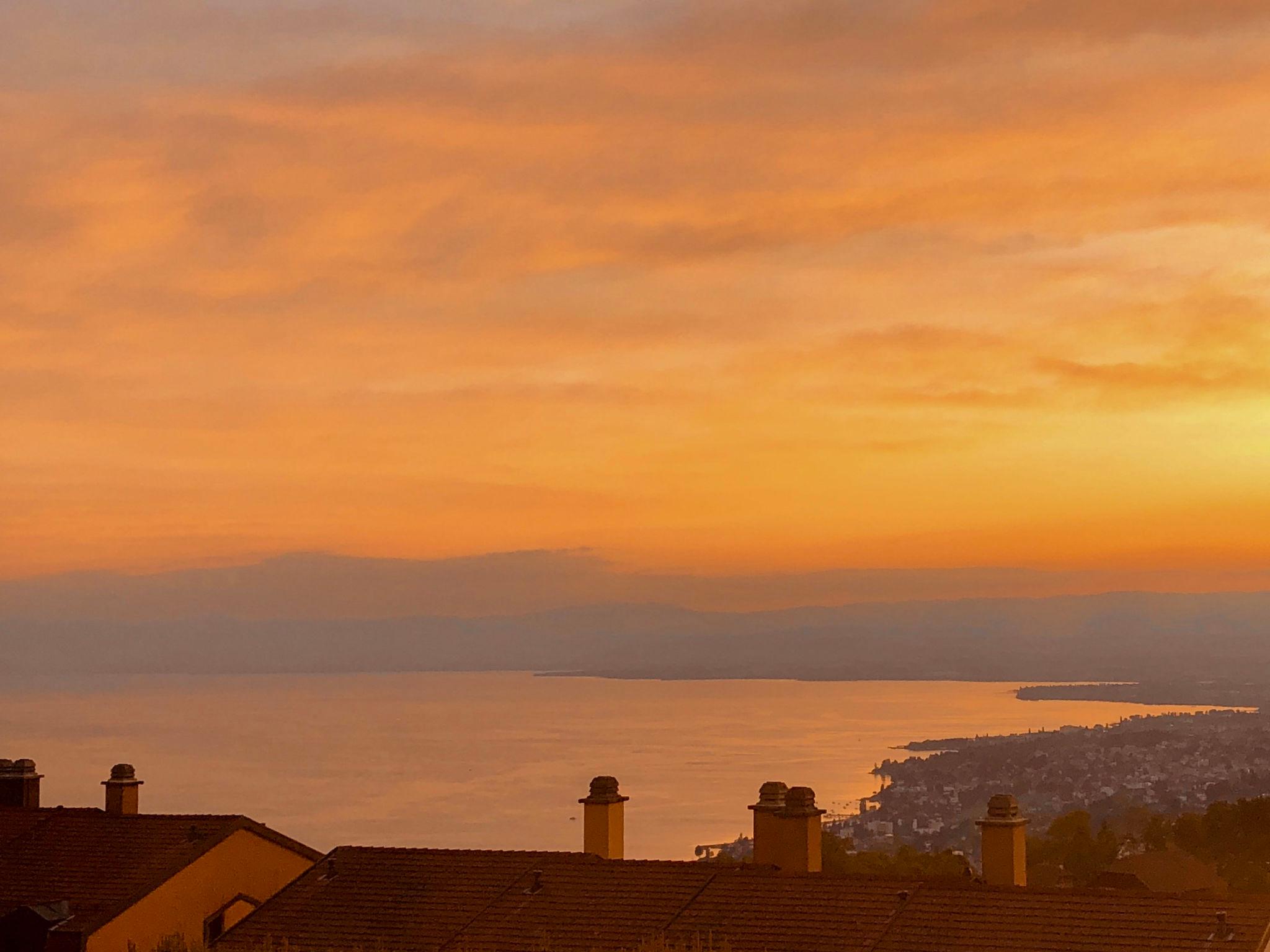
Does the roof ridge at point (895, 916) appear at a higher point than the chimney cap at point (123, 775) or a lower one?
lower

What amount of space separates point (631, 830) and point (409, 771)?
68959 mm

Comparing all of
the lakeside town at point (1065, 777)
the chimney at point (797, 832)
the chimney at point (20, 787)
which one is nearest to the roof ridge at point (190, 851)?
the chimney at point (20, 787)

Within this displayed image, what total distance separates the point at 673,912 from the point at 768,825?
398 cm

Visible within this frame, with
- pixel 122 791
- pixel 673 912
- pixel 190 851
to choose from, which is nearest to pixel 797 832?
pixel 673 912

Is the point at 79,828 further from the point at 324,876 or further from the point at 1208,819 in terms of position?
the point at 1208,819

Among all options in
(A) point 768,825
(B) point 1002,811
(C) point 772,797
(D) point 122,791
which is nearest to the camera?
(B) point 1002,811

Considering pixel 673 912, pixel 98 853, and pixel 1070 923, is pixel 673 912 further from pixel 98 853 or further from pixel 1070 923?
pixel 98 853

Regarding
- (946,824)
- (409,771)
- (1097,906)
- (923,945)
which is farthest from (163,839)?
(409,771)

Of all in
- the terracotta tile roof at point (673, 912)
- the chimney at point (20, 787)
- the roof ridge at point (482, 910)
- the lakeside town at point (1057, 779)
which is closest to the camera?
the terracotta tile roof at point (673, 912)

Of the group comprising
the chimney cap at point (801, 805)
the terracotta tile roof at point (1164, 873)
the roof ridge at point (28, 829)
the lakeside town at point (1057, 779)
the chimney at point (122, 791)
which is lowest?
the terracotta tile roof at point (1164, 873)

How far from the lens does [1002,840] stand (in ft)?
93.1

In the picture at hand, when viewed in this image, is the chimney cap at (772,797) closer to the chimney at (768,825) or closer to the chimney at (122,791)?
the chimney at (768,825)

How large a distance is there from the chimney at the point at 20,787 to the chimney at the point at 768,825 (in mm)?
16303

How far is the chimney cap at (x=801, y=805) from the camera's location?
29344 mm
